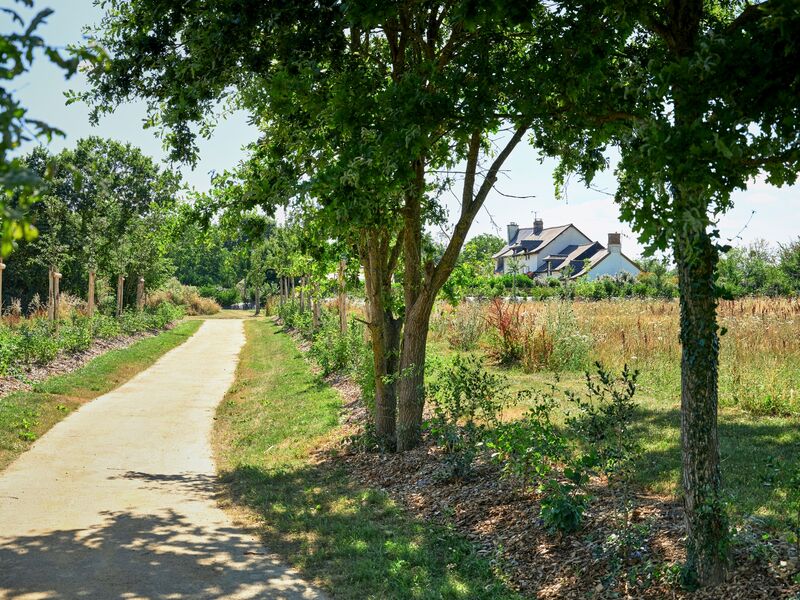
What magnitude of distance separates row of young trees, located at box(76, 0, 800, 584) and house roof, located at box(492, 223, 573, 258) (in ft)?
215

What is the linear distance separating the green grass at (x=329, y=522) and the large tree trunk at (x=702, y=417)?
4.32 feet

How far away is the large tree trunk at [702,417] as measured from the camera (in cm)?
462

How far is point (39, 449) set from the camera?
10500 millimetres

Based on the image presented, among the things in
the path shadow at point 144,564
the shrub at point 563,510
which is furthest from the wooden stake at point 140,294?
the shrub at point 563,510

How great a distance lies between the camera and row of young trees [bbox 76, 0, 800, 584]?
4027 mm

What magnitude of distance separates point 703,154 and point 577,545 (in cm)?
310

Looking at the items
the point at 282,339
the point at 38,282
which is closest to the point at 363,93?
the point at 282,339

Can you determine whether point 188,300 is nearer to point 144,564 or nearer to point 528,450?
point 144,564

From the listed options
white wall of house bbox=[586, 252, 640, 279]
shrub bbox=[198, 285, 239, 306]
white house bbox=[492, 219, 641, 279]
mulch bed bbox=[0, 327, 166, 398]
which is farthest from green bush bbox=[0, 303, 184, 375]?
white wall of house bbox=[586, 252, 640, 279]

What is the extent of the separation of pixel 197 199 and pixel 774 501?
7.35 m

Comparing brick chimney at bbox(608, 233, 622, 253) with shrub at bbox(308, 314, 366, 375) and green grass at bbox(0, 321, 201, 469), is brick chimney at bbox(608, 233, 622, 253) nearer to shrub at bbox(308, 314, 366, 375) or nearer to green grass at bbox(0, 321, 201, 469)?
green grass at bbox(0, 321, 201, 469)

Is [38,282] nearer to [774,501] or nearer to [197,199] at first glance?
[197,199]

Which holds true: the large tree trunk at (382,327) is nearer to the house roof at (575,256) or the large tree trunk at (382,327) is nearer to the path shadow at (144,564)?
the path shadow at (144,564)

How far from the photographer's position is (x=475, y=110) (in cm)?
641
